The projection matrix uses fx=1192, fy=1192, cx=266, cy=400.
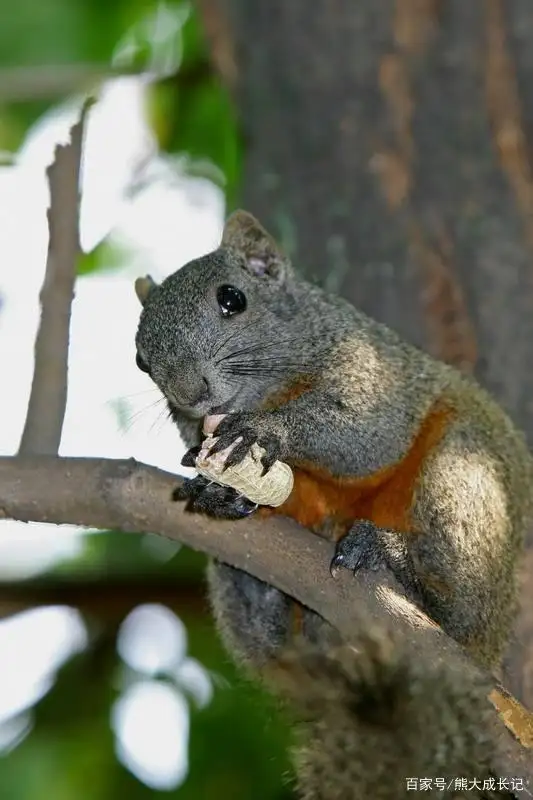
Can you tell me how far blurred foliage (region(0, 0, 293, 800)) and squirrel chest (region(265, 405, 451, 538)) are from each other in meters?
0.59

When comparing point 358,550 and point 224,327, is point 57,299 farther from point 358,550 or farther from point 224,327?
point 358,550

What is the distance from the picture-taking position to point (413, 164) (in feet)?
14.3

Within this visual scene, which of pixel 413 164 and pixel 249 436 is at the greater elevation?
pixel 413 164

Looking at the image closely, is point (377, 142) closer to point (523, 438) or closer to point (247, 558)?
point (523, 438)

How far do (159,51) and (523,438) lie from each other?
3.04 metres

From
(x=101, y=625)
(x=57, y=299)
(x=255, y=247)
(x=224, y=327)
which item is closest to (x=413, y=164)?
(x=255, y=247)

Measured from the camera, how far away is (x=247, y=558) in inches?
113

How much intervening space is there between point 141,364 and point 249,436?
27.4 inches

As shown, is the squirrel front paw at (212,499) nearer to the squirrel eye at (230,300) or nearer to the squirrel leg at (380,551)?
the squirrel leg at (380,551)

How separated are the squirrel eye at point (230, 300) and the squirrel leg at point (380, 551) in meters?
0.80

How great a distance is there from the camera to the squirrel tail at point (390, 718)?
98.0 inches

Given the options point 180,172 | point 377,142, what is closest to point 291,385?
point 377,142

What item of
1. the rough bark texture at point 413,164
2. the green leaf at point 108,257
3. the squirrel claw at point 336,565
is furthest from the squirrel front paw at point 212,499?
the green leaf at point 108,257

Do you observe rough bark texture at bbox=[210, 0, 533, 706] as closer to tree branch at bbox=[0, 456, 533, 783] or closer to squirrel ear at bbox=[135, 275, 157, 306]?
squirrel ear at bbox=[135, 275, 157, 306]
